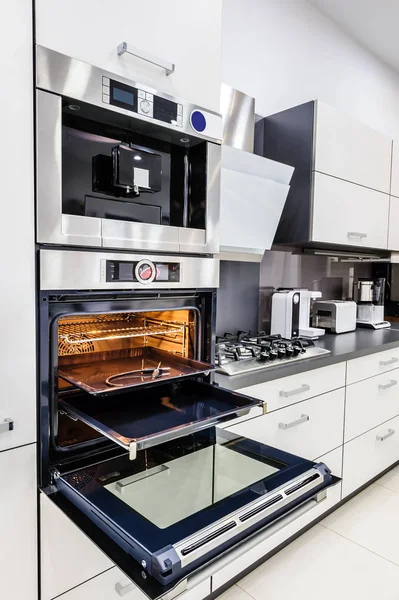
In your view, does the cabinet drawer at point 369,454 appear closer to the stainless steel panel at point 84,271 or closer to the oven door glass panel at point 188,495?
the oven door glass panel at point 188,495

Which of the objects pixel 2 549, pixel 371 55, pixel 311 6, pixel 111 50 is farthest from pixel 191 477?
pixel 371 55

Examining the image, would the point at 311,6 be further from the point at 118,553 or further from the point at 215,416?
the point at 118,553

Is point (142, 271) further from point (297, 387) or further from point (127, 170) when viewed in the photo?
point (297, 387)

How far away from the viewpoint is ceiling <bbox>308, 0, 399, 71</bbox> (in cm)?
249

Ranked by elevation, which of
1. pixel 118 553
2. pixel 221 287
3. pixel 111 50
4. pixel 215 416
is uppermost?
pixel 111 50

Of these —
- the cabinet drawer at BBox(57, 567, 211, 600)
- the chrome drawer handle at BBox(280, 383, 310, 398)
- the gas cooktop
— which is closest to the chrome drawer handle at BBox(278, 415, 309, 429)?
the chrome drawer handle at BBox(280, 383, 310, 398)

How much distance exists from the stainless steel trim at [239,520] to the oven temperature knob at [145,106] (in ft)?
3.19

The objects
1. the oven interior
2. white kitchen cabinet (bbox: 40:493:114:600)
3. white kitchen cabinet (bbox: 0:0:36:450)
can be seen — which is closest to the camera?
white kitchen cabinet (bbox: 0:0:36:450)

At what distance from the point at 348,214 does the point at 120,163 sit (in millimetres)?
1688

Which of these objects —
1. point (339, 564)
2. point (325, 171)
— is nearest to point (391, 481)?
point (339, 564)

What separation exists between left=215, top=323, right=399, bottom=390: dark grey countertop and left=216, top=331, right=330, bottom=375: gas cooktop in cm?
3

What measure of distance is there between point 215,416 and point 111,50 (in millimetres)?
940

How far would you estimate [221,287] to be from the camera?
7.08 ft

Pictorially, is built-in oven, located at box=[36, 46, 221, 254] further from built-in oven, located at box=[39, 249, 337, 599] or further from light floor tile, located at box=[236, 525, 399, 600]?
light floor tile, located at box=[236, 525, 399, 600]
